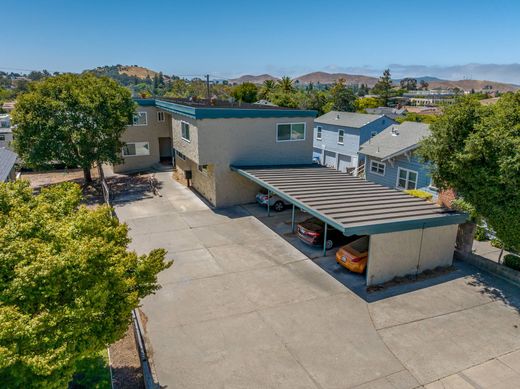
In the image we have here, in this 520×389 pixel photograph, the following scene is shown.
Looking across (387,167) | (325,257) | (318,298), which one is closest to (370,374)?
(318,298)

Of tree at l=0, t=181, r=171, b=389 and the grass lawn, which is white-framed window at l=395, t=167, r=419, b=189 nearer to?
tree at l=0, t=181, r=171, b=389

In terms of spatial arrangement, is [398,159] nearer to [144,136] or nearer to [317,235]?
[317,235]

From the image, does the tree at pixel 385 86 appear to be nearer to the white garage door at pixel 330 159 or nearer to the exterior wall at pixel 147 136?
the white garage door at pixel 330 159

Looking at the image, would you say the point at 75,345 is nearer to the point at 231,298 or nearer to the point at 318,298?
the point at 231,298

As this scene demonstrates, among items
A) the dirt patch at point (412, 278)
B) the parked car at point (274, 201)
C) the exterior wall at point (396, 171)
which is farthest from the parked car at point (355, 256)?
the exterior wall at point (396, 171)

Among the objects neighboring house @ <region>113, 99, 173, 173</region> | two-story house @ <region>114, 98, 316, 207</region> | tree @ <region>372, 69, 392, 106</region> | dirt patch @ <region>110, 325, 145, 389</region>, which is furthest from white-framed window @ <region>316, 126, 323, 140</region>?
tree @ <region>372, 69, 392, 106</region>
